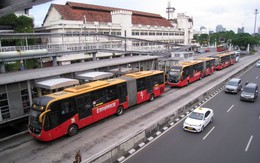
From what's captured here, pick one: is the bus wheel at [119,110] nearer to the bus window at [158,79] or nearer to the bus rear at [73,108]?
the bus rear at [73,108]

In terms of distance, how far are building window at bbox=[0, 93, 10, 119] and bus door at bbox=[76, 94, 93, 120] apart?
5842 millimetres

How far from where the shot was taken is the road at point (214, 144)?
11.9 meters

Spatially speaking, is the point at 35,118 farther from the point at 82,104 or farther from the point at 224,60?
the point at 224,60

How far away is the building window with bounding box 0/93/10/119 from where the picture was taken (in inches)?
615

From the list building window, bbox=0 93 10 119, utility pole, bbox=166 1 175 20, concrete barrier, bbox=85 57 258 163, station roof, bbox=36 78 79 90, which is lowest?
concrete barrier, bbox=85 57 258 163

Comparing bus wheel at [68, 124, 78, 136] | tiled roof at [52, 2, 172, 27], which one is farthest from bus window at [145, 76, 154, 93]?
tiled roof at [52, 2, 172, 27]

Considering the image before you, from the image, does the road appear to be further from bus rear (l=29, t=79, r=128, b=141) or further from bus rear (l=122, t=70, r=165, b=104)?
bus rear (l=122, t=70, r=165, b=104)

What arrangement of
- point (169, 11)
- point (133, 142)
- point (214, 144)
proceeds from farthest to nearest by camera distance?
1. point (169, 11)
2. point (214, 144)
3. point (133, 142)

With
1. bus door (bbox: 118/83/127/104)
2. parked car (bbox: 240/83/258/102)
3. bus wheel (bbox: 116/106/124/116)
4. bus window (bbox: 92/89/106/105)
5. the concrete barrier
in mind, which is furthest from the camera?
parked car (bbox: 240/83/258/102)

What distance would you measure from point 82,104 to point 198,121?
9.08 meters

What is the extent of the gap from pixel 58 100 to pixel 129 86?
7.83 meters

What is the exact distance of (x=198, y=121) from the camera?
15336 millimetres

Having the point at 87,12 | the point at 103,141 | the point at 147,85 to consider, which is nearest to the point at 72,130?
the point at 103,141

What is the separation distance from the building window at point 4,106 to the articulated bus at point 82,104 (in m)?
3.16
